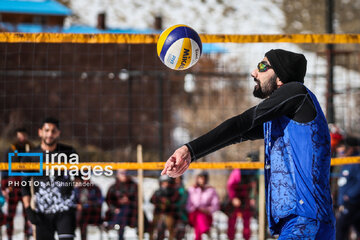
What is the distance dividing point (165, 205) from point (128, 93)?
5.36 m

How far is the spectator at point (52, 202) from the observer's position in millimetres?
5875

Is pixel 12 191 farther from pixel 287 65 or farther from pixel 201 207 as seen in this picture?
pixel 287 65

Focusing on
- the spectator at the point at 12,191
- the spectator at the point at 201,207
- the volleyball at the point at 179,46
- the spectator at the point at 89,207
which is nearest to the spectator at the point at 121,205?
the spectator at the point at 89,207

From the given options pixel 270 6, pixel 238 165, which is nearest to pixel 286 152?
pixel 238 165

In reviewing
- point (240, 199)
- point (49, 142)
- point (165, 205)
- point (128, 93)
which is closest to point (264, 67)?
point (49, 142)

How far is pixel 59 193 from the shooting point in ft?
19.4

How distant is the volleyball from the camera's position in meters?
4.70

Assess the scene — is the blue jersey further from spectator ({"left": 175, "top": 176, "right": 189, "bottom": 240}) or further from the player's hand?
spectator ({"left": 175, "top": 176, "right": 189, "bottom": 240})

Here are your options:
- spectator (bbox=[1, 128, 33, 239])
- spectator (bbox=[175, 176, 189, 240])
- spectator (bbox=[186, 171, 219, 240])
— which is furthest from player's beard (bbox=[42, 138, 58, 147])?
spectator (bbox=[186, 171, 219, 240])

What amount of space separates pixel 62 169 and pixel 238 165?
66.9 inches

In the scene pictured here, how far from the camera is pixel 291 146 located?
3.23m

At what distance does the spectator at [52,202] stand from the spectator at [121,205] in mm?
1939

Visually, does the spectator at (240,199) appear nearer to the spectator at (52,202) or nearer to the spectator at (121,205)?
the spectator at (121,205)

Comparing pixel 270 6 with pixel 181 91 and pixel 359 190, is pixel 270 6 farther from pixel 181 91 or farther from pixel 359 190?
pixel 359 190
